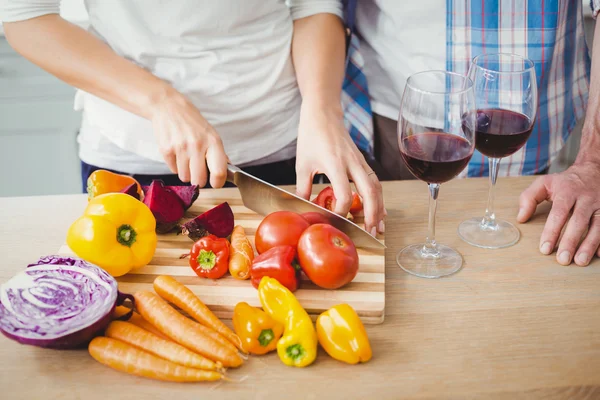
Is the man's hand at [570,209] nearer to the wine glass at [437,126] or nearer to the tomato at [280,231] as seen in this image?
the wine glass at [437,126]

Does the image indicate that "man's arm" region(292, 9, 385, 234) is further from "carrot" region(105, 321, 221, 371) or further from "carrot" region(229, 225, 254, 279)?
"carrot" region(105, 321, 221, 371)

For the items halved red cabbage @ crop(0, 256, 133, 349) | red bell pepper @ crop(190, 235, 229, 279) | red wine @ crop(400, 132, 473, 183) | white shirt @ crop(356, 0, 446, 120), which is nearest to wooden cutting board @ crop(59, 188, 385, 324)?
red bell pepper @ crop(190, 235, 229, 279)

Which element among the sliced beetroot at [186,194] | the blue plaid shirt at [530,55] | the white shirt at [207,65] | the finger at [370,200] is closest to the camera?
the finger at [370,200]

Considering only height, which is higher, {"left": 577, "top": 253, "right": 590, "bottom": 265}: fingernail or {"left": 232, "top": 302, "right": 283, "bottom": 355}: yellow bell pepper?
{"left": 232, "top": 302, "right": 283, "bottom": 355}: yellow bell pepper

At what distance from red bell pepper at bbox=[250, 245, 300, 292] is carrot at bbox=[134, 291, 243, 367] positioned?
0.45ft

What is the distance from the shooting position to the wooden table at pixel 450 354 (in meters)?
0.87

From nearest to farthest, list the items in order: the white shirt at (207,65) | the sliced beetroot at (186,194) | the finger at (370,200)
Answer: the finger at (370,200) → the sliced beetroot at (186,194) → the white shirt at (207,65)

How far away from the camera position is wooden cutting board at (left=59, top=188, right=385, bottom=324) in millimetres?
1023

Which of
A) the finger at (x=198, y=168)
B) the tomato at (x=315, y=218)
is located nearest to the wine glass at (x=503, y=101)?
the tomato at (x=315, y=218)

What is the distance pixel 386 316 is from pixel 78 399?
1.63ft

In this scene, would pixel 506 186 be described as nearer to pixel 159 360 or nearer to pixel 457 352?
pixel 457 352

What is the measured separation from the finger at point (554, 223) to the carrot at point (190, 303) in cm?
62

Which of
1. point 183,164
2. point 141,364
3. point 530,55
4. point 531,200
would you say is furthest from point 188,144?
point 530,55

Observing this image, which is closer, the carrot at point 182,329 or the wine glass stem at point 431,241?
the carrot at point 182,329
